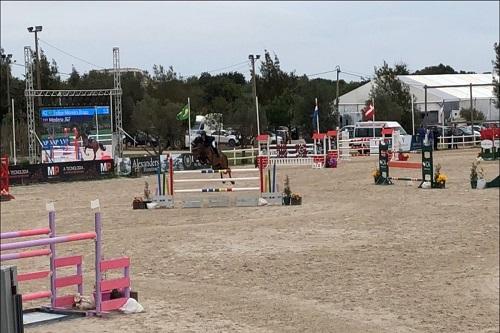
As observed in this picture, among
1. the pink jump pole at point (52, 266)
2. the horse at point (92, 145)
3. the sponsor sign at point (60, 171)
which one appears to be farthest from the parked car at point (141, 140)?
the pink jump pole at point (52, 266)

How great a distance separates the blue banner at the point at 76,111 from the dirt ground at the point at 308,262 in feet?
44.2

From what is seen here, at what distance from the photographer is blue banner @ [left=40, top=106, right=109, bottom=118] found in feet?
102

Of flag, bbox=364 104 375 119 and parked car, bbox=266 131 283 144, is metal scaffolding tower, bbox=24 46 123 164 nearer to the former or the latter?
parked car, bbox=266 131 283 144

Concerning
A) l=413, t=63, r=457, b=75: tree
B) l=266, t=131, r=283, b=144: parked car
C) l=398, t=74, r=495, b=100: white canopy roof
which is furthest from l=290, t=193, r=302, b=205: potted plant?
l=413, t=63, r=457, b=75: tree

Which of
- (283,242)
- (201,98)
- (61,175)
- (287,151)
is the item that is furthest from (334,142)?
(283,242)

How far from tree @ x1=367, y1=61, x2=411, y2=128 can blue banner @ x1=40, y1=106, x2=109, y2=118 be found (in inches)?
843

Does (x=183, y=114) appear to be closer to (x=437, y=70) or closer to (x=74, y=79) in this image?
(x=74, y=79)

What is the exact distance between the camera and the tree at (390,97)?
47.4m

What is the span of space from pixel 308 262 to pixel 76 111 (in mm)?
23578

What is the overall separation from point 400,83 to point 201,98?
34.9m

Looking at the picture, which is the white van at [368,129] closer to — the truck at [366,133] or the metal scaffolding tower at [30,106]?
the truck at [366,133]

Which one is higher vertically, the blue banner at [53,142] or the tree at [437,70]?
the tree at [437,70]

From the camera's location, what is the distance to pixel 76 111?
31.3m

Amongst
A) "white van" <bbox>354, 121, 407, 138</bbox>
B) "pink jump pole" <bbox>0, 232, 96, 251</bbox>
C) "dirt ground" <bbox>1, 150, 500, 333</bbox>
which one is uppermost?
"white van" <bbox>354, 121, 407, 138</bbox>
